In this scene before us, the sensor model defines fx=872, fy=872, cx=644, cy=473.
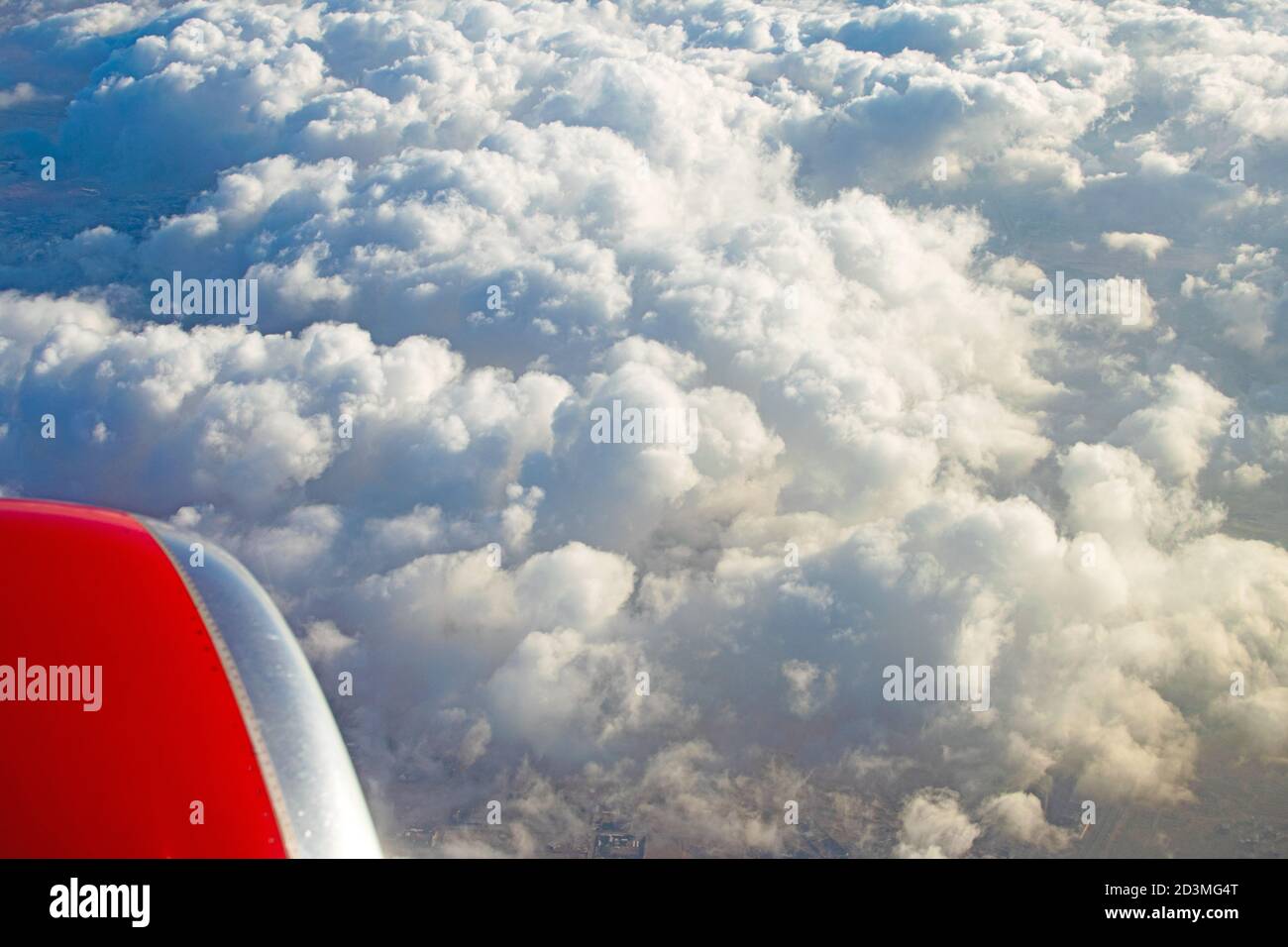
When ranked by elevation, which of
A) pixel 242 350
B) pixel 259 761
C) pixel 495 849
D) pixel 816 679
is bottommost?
pixel 495 849

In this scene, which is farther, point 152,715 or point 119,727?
point 152,715

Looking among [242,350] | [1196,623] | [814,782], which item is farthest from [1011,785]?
[242,350]

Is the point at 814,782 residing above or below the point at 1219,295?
below

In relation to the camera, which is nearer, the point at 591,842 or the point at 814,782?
the point at 591,842

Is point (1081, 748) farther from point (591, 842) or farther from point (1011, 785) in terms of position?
point (591, 842)
